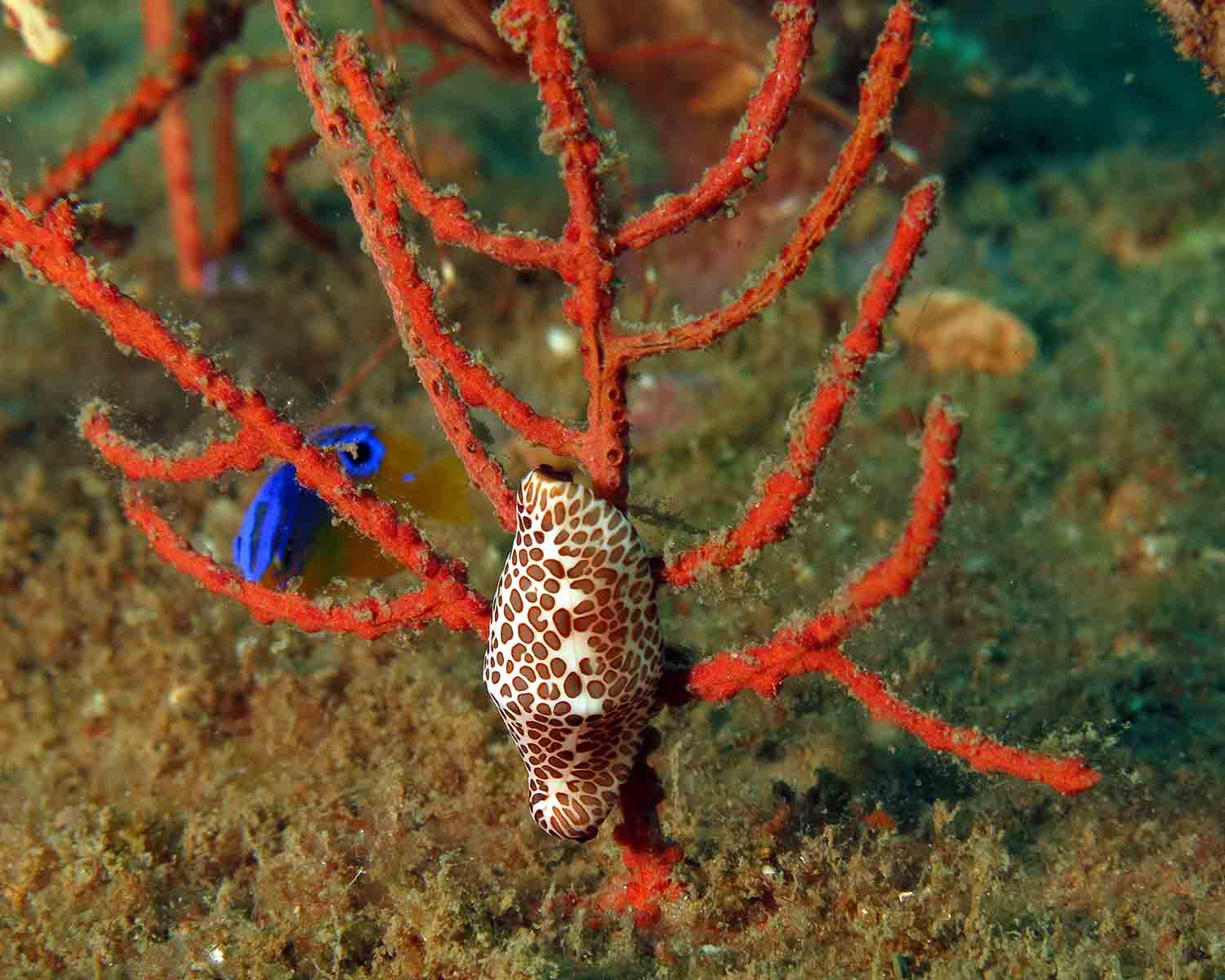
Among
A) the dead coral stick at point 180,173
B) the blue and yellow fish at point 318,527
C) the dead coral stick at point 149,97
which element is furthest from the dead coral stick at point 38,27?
the dead coral stick at point 180,173

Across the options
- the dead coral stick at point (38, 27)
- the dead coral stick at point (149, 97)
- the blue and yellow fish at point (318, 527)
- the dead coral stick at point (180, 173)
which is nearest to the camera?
the blue and yellow fish at point (318, 527)

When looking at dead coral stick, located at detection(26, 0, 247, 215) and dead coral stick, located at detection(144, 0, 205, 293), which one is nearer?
dead coral stick, located at detection(26, 0, 247, 215)

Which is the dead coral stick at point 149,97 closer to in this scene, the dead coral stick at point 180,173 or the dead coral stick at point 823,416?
the dead coral stick at point 180,173

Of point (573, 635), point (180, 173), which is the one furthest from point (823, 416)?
point (180, 173)

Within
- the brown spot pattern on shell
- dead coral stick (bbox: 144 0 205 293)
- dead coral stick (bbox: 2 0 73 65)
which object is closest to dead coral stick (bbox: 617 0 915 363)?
the brown spot pattern on shell

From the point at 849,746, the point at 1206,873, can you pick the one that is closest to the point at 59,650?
the point at 849,746

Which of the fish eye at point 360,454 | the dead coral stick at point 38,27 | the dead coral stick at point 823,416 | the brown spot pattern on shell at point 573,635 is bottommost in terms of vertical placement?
the brown spot pattern on shell at point 573,635

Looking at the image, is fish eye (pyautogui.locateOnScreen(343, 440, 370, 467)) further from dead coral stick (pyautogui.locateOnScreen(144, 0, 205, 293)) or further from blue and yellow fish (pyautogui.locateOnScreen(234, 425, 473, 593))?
dead coral stick (pyautogui.locateOnScreen(144, 0, 205, 293))
